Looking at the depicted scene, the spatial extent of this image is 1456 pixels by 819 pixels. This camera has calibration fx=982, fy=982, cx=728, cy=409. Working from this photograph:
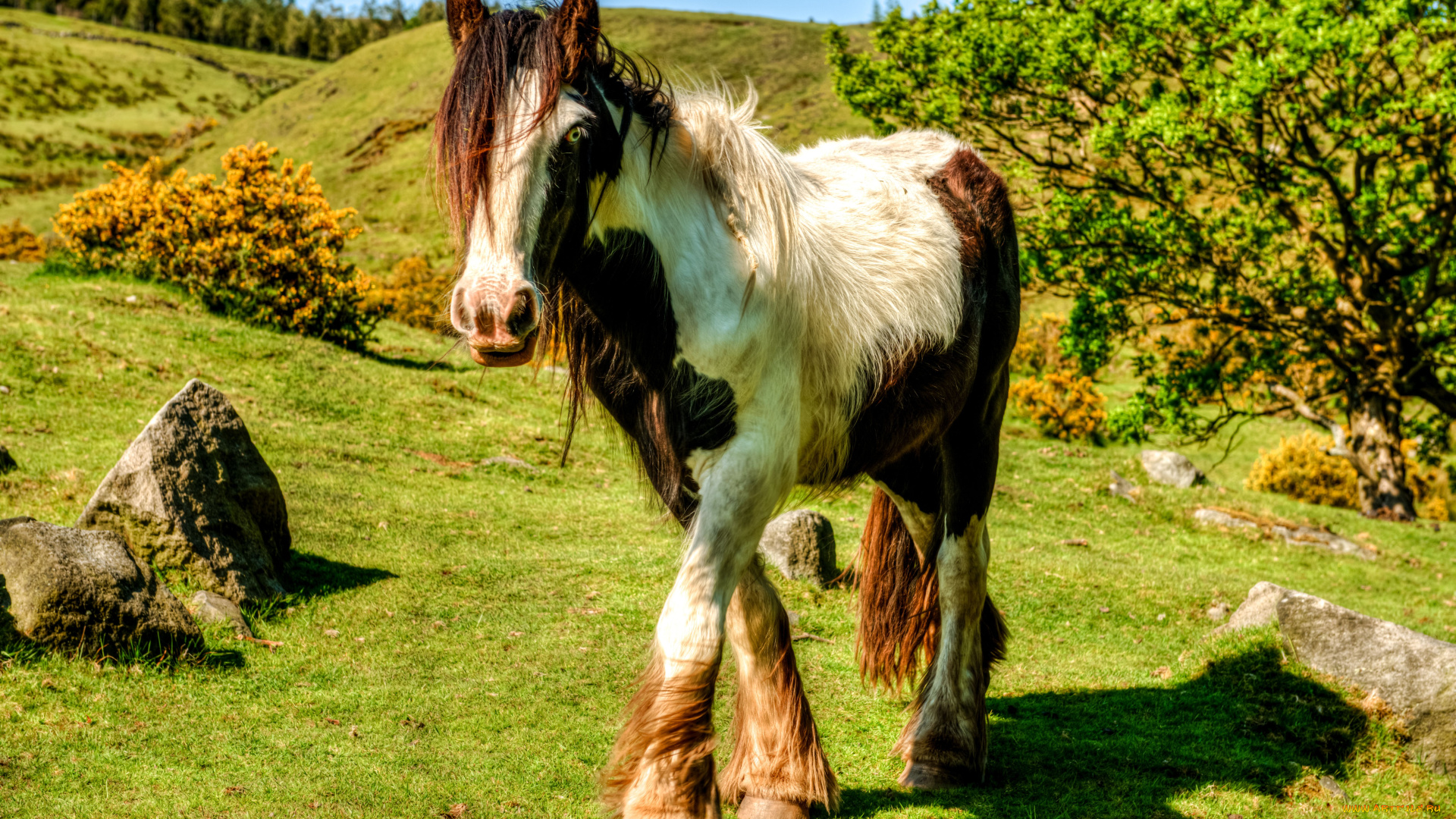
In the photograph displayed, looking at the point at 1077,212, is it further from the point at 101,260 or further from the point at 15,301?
the point at 101,260

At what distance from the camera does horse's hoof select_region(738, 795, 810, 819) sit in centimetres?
383

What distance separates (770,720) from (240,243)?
12.5 meters

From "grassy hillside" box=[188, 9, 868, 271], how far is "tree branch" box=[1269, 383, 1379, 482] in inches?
971

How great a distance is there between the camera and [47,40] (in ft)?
224

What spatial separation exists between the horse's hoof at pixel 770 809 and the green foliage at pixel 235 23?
9245 centimetres

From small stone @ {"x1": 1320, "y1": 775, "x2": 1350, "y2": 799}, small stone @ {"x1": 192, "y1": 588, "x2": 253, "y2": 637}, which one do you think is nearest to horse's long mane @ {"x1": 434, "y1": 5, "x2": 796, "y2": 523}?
small stone @ {"x1": 192, "y1": 588, "x2": 253, "y2": 637}

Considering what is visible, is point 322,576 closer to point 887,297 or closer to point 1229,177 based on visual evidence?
point 887,297

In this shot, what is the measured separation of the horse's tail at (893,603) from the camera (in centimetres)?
516

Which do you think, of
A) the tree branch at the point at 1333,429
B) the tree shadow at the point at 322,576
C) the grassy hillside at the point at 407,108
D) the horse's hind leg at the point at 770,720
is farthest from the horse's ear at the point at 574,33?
the grassy hillside at the point at 407,108

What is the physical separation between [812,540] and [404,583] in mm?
2983

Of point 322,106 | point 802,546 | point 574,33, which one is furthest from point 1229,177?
point 322,106

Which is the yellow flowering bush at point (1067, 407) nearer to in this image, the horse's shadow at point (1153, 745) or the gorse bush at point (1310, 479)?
the gorse bush at point (1310, 479)

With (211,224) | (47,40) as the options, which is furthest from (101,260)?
(47,40)

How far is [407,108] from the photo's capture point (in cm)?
5181
